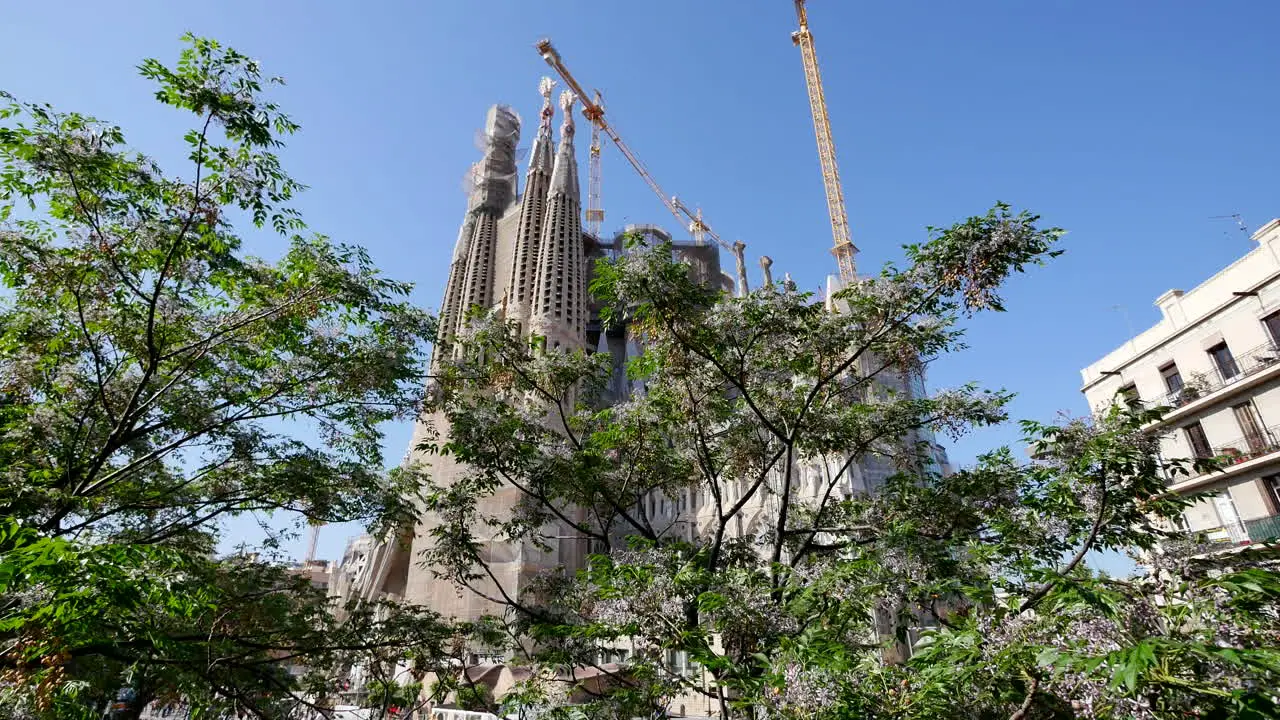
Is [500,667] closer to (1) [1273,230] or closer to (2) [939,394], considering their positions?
(2) [939,394]

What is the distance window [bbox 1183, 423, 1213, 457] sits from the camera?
59.1 ft

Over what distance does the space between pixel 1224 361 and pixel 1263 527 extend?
4724 millimetres

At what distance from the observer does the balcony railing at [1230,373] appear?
643 inches

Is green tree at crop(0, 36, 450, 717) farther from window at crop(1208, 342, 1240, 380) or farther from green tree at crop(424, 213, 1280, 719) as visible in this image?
window at crop(1208, 342, 1240, 380)

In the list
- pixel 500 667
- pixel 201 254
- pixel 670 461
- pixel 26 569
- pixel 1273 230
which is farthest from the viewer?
pixel 500 667

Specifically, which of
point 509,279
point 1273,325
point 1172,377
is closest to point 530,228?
point 509,279

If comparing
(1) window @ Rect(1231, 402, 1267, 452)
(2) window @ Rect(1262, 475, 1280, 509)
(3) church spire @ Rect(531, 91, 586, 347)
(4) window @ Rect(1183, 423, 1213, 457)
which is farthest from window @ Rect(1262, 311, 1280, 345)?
(3) church spire @ Rect(531, 91, 586, 347)

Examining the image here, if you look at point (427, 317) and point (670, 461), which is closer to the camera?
point (427, 317)

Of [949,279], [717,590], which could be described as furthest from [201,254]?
[949,279]

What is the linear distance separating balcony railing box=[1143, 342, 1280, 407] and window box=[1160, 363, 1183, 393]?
26 cm

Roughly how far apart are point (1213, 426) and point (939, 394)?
13.3 meters

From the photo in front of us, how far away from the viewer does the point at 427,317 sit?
36.3 ft

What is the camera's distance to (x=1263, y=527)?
15789 millimetres

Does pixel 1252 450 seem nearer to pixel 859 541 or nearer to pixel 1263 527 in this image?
pixel 1263 527
